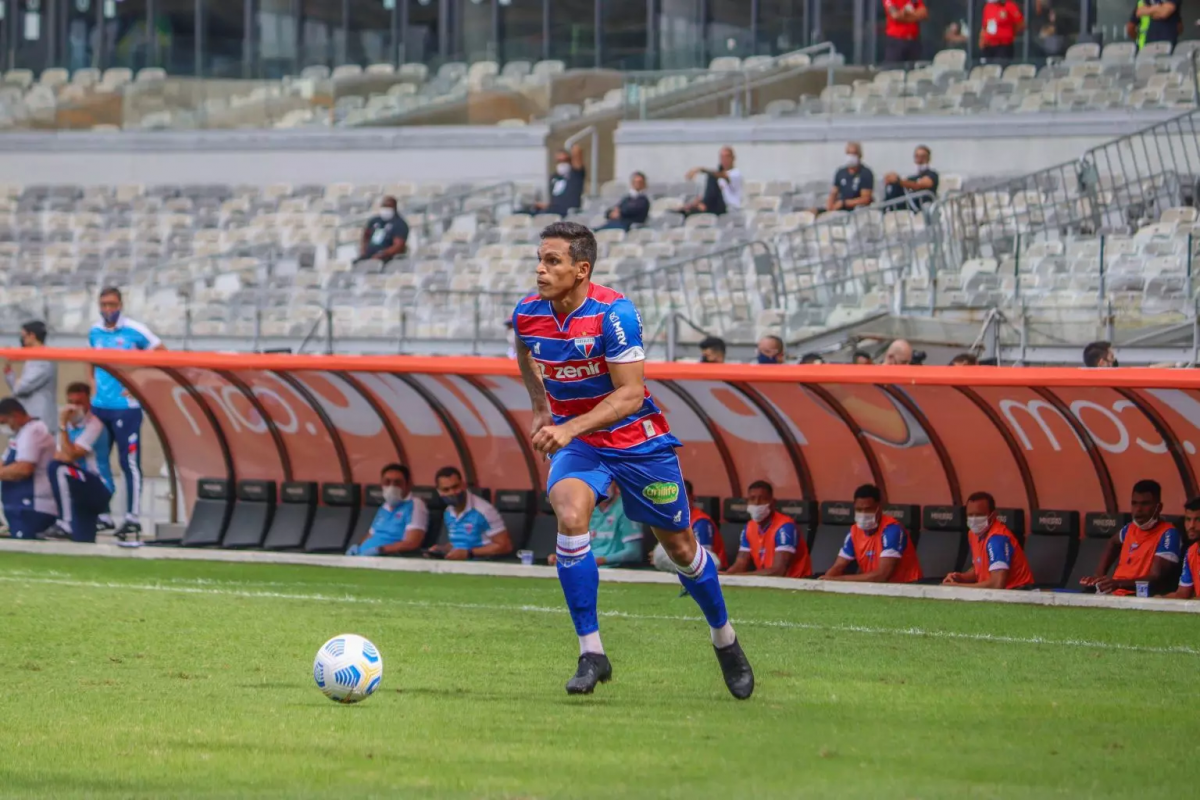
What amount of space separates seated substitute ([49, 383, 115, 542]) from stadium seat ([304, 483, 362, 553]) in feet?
6.18

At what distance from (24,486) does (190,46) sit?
20713 mm

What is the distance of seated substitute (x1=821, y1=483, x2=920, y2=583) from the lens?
1373cm

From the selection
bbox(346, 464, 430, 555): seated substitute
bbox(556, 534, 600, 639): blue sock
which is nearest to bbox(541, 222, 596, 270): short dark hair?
bbox(556, 534, 600, 639): blue sock

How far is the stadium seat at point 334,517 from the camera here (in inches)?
642

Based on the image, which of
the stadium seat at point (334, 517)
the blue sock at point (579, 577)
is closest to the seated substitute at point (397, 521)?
the stadium seat at point (334, 517)

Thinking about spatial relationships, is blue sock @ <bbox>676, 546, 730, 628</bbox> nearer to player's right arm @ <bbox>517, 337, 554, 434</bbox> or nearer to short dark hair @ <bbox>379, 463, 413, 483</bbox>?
player's right arm @ <bbox>517, 337, 554, 434</bbox>

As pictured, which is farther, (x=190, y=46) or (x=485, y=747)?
(x=190, y=46)

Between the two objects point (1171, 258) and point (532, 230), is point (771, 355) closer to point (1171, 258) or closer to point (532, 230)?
point (1171, 258)

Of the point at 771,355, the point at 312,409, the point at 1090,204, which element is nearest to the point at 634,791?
the point at 771,355

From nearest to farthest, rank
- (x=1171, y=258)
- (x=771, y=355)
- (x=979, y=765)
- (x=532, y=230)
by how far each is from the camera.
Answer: (x=979, y=765) < (x=771, y=355) < (x=1171, y=258) < (x=532, y=230)

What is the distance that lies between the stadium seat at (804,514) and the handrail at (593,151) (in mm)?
15272

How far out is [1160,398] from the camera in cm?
1304

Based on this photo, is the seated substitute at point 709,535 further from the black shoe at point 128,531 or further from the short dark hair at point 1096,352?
the black shoe at point 128,531

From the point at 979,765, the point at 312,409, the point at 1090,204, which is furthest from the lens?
the point at 1090,204
